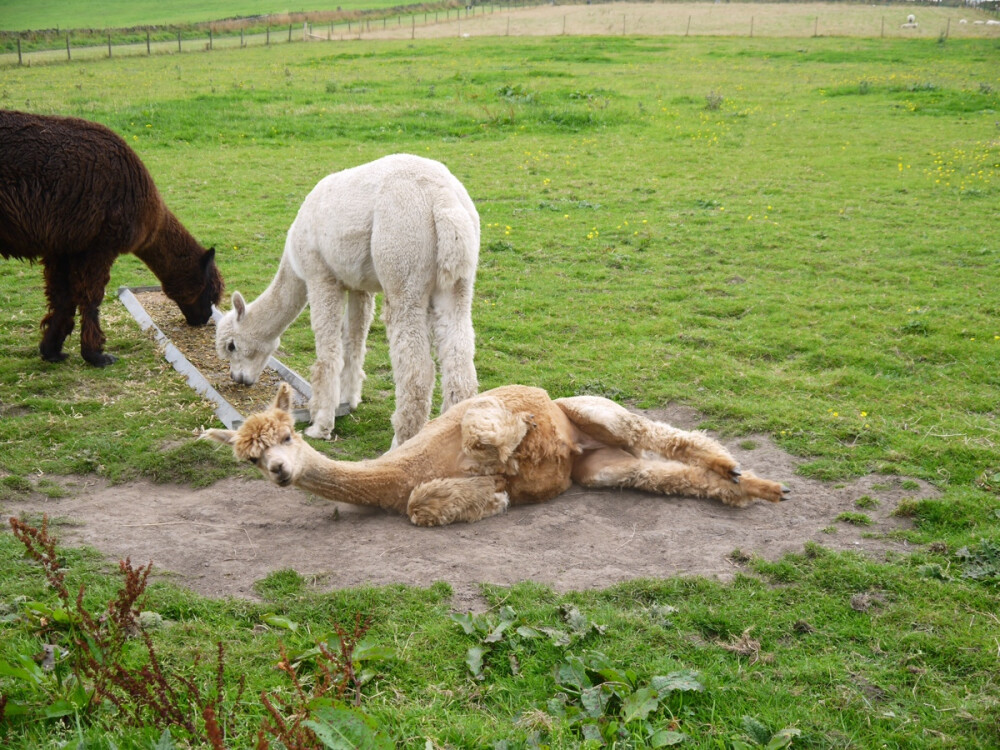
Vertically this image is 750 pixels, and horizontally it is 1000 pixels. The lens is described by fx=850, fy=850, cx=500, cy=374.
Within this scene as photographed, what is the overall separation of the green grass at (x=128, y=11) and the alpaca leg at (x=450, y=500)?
45254 millimetres

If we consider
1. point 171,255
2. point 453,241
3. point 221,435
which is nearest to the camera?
point 221,435

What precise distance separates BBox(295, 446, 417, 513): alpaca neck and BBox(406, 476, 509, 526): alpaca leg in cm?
13

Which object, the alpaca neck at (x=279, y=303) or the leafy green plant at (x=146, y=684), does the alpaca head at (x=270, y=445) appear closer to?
the leafy green plant at (x=146, y=684)

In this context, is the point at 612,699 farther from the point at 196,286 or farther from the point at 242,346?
the point at 196,286

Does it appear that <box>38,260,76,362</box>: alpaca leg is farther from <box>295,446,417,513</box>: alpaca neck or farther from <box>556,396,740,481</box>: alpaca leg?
<box>556,396,740,481</box>: alpaca leg

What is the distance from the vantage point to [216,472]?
6.14 meters

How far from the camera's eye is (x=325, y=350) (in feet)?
22.5

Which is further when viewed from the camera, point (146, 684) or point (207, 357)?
point (207, 357)

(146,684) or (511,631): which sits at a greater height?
(146,684)

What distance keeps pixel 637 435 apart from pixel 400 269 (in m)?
2.07

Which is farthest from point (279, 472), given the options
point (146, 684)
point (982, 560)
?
point (982, 560)

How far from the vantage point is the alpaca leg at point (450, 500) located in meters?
5.11

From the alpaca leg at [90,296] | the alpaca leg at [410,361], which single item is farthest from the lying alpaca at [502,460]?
the alpaca leg at [90,296]

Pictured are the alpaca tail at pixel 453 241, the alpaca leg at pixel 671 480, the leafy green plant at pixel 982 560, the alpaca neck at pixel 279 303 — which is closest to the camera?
the leafy green plant at pixel 982 560
